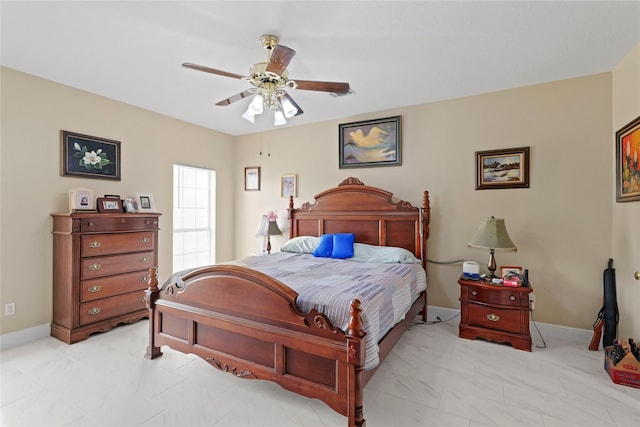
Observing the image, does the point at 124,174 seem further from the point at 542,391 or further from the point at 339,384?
the point at 542,391

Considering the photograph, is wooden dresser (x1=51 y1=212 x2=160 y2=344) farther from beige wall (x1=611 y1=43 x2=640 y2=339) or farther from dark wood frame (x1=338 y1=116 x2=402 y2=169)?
beige wall (x1=611 y1=43 x2=640 y2=339)

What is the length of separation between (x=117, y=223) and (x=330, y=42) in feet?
9.68

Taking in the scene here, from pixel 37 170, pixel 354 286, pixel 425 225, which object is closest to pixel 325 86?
pixel 354 286

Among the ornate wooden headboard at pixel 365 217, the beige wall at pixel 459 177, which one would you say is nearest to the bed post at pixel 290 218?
the ornate wooden headboard at pixel 365 217

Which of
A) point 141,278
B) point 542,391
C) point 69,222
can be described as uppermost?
point 69,222

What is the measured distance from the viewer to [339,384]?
1757 mm

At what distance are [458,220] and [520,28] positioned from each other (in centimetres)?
202

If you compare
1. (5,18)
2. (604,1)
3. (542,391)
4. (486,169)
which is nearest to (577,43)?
(604,1)

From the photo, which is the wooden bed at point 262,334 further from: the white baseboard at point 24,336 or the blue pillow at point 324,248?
the white baseboard at point 24,336

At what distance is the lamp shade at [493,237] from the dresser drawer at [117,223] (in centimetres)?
376

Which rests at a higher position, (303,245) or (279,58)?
(279,58)

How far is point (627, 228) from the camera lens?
2604mm

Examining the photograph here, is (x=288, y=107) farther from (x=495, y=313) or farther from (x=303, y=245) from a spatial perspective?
(x=495, y=313)

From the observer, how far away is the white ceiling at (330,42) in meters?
2.03
